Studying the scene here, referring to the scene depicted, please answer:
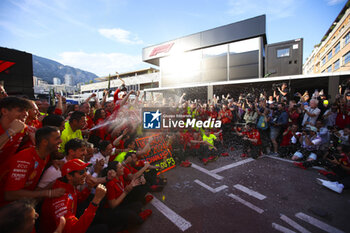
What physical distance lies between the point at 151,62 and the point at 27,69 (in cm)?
2098

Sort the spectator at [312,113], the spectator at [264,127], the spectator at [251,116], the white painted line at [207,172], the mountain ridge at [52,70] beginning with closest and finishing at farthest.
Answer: the white painted line at [207,172], the spectator at [312,113], the spectator at [264,127], the spectator at [251,116], the mountain ridge at [52,70]

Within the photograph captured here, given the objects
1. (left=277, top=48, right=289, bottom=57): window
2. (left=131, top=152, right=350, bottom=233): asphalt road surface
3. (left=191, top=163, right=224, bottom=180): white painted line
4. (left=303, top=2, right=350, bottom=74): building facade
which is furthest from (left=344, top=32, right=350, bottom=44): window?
(left=191, top=163, right=224, bottom=180): white painted line

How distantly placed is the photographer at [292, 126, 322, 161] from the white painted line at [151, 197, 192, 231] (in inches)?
184

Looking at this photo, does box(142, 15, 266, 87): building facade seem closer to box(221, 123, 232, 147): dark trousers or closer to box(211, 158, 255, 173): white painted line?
box(221, 123, 232, 147): dark trousers

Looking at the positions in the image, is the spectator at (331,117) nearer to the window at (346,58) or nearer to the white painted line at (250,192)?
the white painted line at (250,192)

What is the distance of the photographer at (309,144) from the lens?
5.33 meters

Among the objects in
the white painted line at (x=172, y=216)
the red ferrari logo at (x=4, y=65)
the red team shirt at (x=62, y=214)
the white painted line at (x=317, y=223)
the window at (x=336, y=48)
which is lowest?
the white painted line at (x=317, y=223)

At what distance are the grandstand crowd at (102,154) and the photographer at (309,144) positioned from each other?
3 centimetres

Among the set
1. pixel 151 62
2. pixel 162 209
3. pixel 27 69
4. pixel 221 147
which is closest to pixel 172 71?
pixel 151 62

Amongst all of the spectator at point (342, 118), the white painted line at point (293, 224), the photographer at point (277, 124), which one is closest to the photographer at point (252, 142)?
the photographer at point (277, 124)

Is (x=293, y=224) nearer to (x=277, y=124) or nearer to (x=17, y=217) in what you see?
(x=17, y=217)

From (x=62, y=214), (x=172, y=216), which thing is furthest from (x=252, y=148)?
(x=62, y=214)

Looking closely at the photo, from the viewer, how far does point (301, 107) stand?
6.44m

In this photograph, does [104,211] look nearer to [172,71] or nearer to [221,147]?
[221,147]
